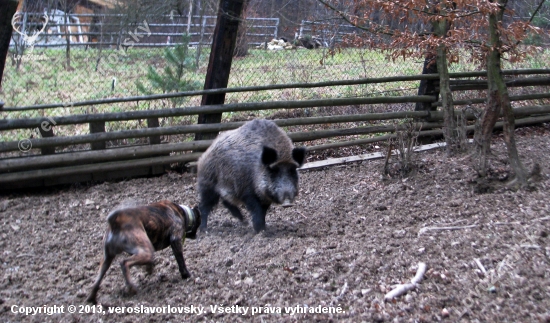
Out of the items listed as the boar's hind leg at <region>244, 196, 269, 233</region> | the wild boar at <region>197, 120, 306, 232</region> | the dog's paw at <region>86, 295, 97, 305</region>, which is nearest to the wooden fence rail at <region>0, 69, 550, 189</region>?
the wild boar at <region>197, 120, 306, 232</region>

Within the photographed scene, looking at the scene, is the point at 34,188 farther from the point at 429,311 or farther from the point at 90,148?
the point at 429,311

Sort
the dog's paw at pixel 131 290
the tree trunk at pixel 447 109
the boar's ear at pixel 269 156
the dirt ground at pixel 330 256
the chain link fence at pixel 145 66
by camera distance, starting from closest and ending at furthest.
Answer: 1. the dirt ground at pixel 330 256
2. the dog's paw at pixel 131 290
3. the boar's ear at pixel 269 156
4. the tree trunk at pixel 447 109
5. the chain link fence at pixel 145 66

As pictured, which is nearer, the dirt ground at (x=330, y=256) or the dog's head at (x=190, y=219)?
the dirt ground at (x=330, y=256)

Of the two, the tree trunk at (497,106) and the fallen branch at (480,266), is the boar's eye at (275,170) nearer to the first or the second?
the tree trunk at (497,106)

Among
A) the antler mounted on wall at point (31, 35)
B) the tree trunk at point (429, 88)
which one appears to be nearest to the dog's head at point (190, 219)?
the tree trunk at point (429, 88)

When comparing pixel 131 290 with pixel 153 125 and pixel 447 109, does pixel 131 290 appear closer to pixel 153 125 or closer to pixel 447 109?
pixel 153 125

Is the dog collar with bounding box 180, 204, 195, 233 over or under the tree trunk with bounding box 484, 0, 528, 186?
under

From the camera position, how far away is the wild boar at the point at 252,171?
5.35m

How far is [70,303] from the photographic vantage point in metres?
3.76

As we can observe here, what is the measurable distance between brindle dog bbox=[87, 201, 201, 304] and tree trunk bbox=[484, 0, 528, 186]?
127 inches

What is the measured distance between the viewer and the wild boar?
17.6 ft

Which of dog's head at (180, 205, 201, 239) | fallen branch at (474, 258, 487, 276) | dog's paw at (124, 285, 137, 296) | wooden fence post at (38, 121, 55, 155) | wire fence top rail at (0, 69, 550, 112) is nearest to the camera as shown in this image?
fallen branch at (474, 258, 487, 276)

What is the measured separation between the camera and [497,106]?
5.49 m

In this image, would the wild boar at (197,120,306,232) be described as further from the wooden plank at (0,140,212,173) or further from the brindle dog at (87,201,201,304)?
the wooden plank at (0,140,212,173)
